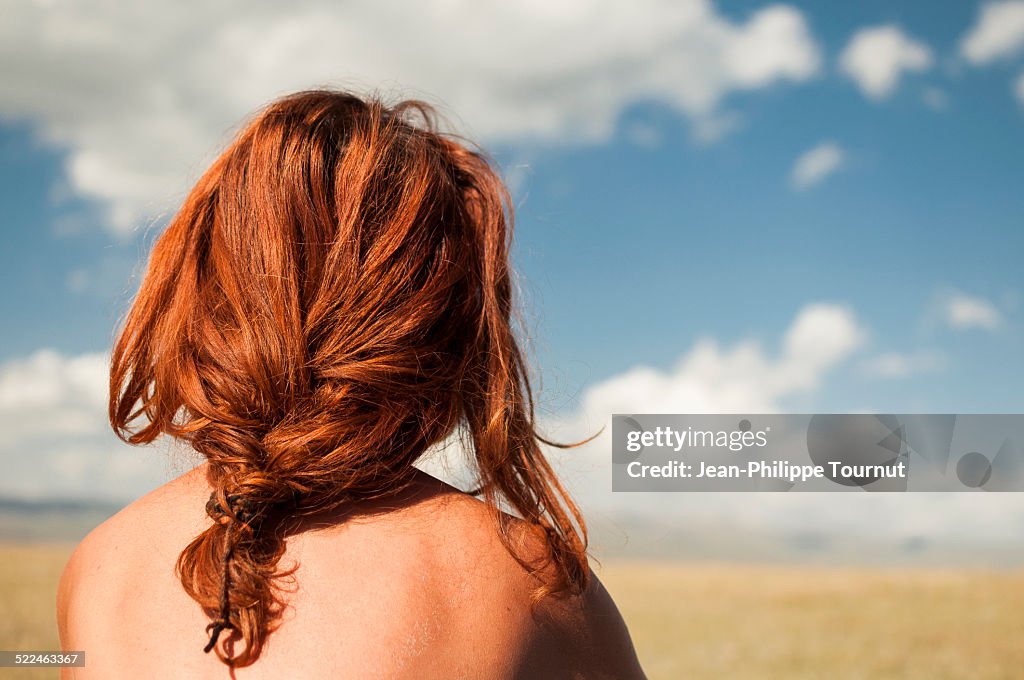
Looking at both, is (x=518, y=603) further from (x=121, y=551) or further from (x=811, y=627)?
(x=811, y=627)

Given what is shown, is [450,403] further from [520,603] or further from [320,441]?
[520,603]

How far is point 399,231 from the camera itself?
221cm

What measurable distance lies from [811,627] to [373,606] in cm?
2376

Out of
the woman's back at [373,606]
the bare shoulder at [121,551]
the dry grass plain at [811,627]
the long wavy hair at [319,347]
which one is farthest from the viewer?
the dry grass plain at [811,627]

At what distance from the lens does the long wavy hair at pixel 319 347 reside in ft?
6.56

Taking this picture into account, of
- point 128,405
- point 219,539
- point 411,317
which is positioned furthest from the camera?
point 128,405

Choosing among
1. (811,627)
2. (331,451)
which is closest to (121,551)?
(331,451)

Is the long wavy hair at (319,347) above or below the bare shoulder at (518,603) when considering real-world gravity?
above

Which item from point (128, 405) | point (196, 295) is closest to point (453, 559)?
point (196, 295)

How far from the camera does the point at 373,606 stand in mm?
1892

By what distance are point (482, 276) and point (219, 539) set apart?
1.05 meters

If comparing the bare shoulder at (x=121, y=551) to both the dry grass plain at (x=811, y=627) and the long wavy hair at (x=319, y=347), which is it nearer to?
the long wavy hair at (x=319, y=347)

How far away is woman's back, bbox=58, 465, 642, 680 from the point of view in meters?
1.87

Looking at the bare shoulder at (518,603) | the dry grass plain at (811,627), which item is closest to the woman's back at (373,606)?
the bare shoulder at (518,603)
